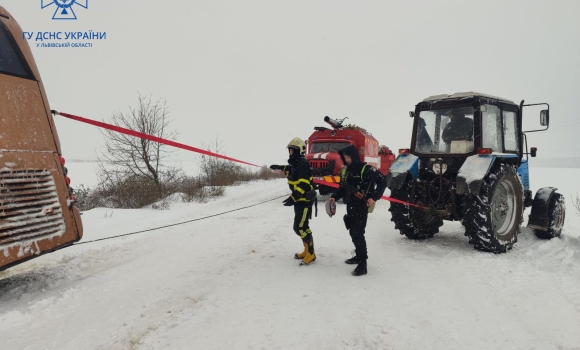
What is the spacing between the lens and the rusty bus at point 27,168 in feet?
11.4

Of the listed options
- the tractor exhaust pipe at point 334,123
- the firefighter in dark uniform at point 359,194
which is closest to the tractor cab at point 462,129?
the firefighter in dark uniform at point 359,194

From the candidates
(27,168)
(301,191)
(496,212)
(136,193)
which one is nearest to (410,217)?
(496,212)

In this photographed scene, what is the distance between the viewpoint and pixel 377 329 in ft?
9.72

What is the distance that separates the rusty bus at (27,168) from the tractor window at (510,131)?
7.24 metres

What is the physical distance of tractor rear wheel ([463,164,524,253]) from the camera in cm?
517

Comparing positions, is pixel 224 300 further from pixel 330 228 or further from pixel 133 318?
pixel 330 228

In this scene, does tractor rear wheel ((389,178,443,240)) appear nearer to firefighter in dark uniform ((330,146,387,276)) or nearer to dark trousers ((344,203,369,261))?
firefighter in dark uniform ((330,146,387,276))

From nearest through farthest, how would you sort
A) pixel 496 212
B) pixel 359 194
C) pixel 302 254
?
pixel 359 194 < pixel 302 254 < pixel 496 212

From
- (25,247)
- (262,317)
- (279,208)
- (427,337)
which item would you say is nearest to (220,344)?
(262,317)

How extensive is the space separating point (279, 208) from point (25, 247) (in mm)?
7506

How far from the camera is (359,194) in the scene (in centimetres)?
454

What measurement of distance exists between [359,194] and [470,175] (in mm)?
2004

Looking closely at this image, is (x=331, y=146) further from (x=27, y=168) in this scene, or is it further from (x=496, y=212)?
(x=27, y=168)

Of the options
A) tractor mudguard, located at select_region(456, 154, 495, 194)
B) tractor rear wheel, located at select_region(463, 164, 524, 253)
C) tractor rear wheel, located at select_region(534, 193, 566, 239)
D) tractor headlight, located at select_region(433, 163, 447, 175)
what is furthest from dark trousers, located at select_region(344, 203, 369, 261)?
tractor rear wheel, located at select_region(534, 193, 566, 239)
